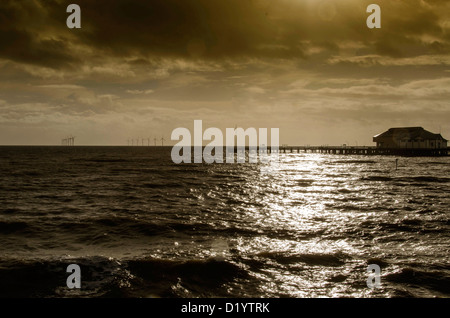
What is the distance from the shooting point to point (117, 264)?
11.4 meters

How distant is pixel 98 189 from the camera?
30562 millimetres

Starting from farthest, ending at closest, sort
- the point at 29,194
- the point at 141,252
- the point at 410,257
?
the point at 29,194 < the point at 141,252 < the point at 410,257

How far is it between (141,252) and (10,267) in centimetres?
417

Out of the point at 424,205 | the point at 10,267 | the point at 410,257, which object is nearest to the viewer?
the point at 10,267

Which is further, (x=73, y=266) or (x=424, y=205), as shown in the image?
(x=424, y=205)
